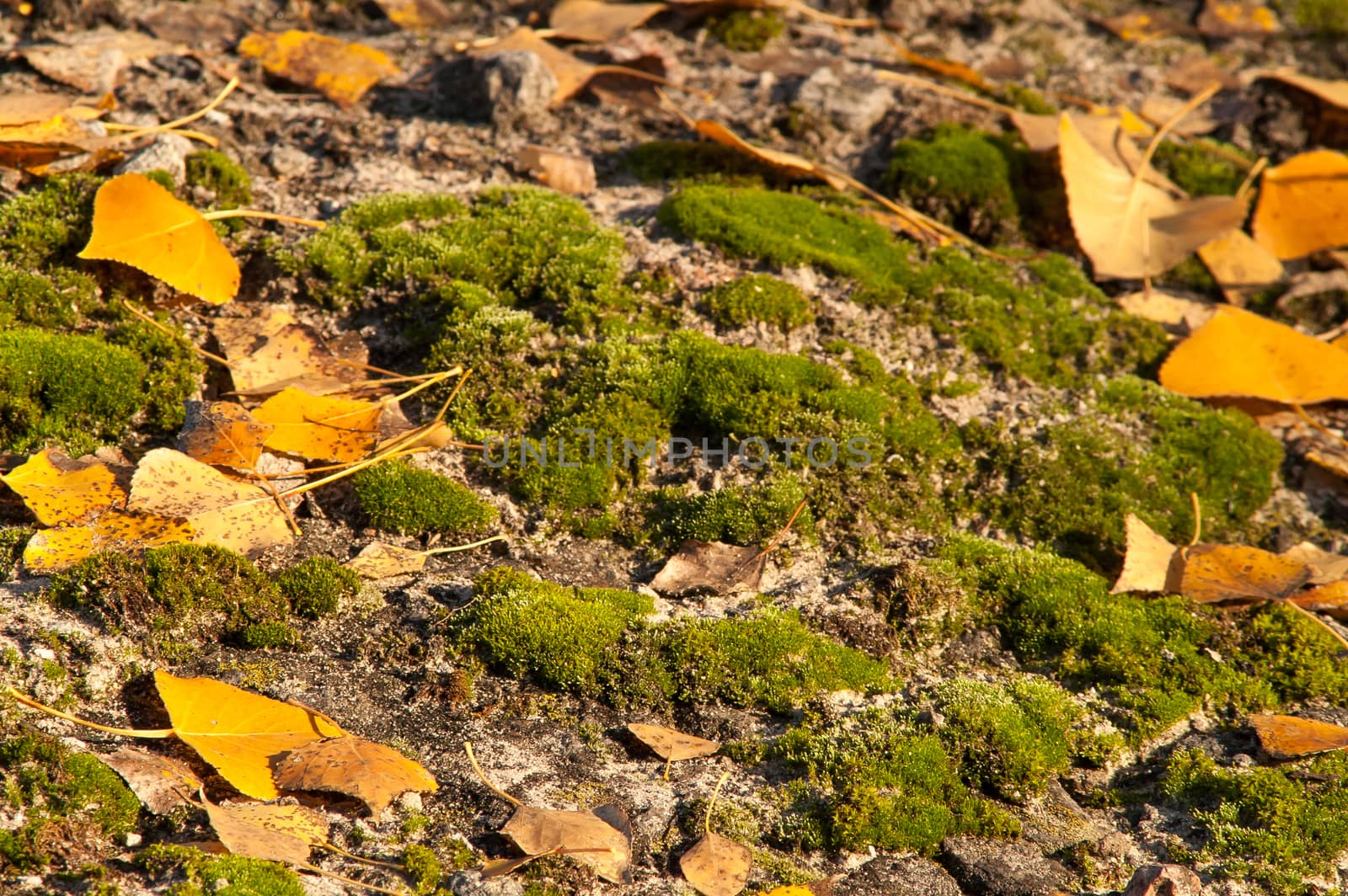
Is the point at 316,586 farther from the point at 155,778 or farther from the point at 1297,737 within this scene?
the point at 1297,737

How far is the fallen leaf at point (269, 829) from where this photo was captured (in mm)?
2916

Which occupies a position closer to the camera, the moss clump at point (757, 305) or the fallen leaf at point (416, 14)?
the moss clump at point (757, 305)

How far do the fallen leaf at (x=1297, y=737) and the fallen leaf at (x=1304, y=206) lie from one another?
3173mm

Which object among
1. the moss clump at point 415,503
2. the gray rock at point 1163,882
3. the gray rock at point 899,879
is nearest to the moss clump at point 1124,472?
the gray rock at point 1163,882

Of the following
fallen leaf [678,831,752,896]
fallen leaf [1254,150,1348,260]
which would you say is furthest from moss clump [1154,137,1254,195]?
fallen leaf [678,831,752,896]

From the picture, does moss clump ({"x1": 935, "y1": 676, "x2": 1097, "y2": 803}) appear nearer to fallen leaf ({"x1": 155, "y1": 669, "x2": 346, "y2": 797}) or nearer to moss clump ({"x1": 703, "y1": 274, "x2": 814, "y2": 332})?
moss clump ({"x1": 703, "y1": 274, "x2": 814, "y2": 332})

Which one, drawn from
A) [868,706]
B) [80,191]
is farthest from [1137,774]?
[80,191]

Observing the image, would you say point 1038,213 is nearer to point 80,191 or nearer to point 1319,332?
point 1319,332

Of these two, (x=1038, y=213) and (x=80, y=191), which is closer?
(x=80, y=191)

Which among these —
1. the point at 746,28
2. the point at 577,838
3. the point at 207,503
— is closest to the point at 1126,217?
the point at 746,28

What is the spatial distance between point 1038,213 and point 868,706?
3.35 meters

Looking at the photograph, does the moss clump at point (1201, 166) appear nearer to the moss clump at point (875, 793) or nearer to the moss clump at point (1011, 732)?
the moss clump at point (1011, 732)

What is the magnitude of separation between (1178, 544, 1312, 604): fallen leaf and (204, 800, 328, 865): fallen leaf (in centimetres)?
338

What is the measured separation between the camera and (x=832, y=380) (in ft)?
15.8
